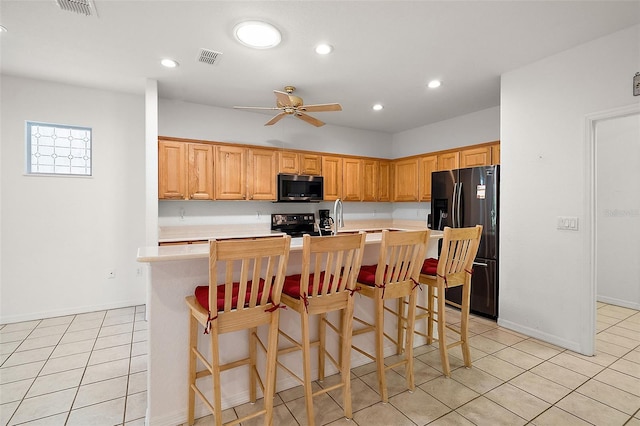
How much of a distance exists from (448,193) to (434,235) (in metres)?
1.66

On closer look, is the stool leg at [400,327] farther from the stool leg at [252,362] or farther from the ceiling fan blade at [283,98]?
the ceiling fan blade at [283,98]

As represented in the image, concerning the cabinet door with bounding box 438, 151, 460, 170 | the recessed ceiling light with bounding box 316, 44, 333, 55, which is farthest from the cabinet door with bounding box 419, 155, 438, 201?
the recessed ceiling light with bounding box 316, 44, 333, 55

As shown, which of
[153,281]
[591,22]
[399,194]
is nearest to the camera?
[153,281]

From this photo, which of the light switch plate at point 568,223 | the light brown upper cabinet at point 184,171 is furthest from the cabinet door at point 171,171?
the light switch plate at point 568,223

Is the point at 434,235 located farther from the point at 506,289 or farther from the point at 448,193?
the point at 448,193

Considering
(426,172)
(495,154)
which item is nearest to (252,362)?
(495,154)

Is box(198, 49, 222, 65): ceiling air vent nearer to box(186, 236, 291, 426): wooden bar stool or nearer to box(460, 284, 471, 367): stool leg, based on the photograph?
box(186, 236, 291, 426): wooden bar stool

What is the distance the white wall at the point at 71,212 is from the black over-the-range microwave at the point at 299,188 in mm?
1892

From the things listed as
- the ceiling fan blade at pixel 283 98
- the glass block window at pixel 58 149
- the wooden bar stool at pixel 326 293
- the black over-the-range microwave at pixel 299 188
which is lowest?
the wooden bar stool at pixel 326 293

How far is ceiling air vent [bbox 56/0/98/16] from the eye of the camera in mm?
2249

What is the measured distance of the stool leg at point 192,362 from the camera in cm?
184

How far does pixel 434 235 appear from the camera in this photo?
109 inches

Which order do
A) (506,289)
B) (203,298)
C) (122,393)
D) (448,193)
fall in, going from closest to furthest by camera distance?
(203,298) < (122,393) < (506,289) < (448,193)

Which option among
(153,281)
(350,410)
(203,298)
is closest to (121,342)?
(153,281)
